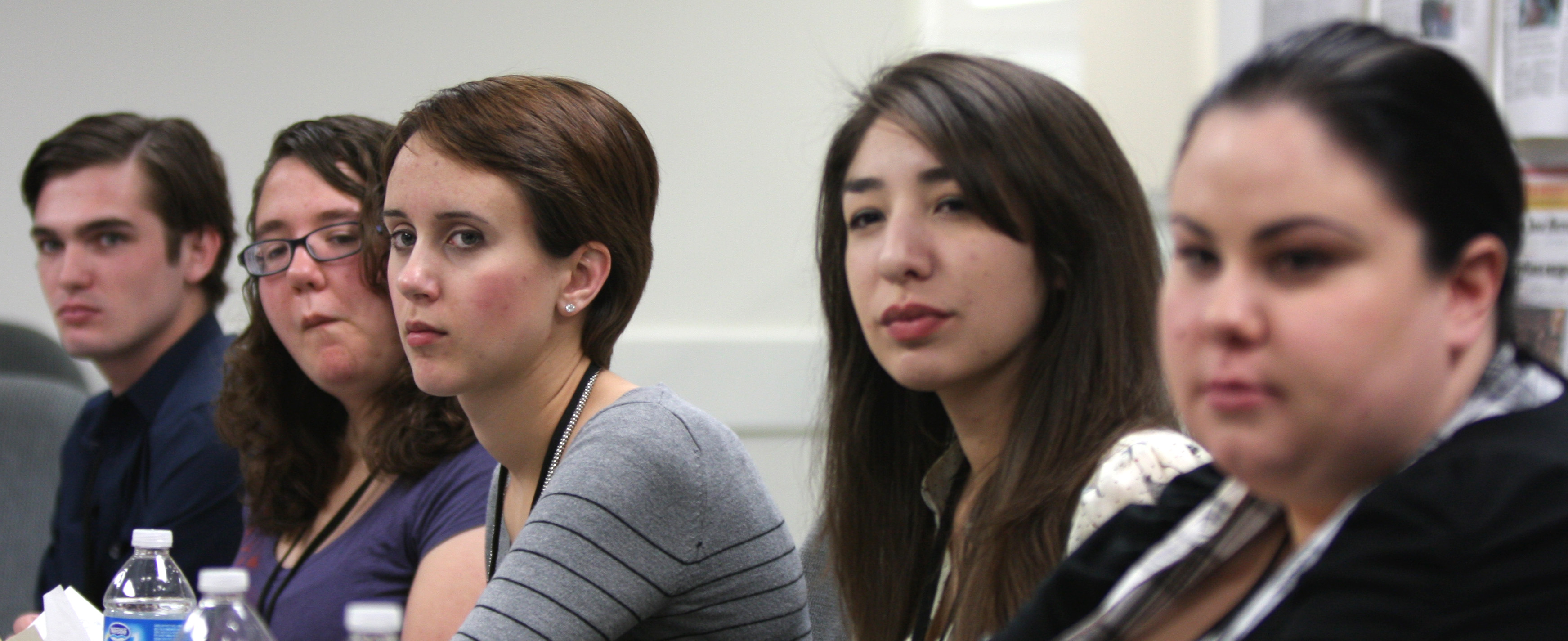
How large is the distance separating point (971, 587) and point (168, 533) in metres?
0.90

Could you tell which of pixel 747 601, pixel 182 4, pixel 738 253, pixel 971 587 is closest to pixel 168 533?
pixel 747 601

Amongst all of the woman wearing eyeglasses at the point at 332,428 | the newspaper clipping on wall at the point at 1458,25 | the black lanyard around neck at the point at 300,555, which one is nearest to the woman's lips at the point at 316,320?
the woman wearing eyeglasses at the point at 332,428

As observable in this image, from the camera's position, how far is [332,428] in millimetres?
1890

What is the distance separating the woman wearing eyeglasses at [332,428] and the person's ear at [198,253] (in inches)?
18.3

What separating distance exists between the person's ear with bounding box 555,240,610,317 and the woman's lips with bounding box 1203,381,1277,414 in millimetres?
847

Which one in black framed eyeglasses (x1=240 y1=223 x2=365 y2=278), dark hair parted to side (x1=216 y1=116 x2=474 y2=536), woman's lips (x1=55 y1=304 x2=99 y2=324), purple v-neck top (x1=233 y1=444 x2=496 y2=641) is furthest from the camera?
woman's lips (x1=55 y1=304 x2=99 y2=324)

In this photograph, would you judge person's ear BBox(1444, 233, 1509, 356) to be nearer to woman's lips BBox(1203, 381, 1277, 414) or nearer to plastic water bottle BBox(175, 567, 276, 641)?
woman's lips BBox(1203, 381, 1277, 414)

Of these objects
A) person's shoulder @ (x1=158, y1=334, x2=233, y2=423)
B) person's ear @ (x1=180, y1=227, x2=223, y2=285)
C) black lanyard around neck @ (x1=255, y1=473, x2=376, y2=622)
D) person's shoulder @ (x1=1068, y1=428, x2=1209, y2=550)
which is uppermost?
person's ear @ (x1=180, y1=227, x2=223, y2=285)

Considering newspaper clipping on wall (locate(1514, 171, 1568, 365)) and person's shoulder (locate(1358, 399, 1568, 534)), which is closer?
person's shoulder (locate(1358, 399, 1568, 534))

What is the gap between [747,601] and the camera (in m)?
1.27

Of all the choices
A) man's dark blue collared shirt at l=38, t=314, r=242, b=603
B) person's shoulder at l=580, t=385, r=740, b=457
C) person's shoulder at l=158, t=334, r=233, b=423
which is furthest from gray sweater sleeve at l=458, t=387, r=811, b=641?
person's shoulder at l=158, t=334, r=233, b=423

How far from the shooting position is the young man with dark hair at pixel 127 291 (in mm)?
2129

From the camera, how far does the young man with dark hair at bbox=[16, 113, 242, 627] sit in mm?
2129

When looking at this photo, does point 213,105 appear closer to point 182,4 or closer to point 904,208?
point 182,4
